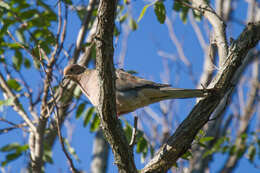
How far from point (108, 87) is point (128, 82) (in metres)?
1.22

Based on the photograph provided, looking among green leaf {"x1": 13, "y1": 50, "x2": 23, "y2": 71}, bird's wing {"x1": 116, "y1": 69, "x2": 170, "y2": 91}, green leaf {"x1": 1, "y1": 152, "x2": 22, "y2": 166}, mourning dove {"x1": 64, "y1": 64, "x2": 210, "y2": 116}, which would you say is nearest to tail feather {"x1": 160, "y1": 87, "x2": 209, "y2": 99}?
mourning dove {"x1": 64, "y1": 64, "x2": 210, "y2": 116}

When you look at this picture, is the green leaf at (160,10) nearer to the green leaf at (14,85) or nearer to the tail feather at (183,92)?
the tail feather at (183,92)

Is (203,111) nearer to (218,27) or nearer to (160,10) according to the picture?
(218,27)

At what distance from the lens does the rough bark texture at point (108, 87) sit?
9.03 ft

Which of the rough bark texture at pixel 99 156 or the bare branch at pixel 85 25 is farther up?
the bare branch at pixel 85 25

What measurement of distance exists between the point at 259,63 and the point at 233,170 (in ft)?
11.7

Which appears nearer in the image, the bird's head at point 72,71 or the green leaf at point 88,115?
the bird's head at point 72,71

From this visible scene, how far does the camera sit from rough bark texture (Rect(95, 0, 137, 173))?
2.75 meters

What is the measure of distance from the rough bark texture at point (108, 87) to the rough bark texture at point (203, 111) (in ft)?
1.07

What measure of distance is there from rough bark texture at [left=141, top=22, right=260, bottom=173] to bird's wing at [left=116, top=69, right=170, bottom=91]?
70cm

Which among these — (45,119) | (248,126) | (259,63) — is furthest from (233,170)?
(45,119)

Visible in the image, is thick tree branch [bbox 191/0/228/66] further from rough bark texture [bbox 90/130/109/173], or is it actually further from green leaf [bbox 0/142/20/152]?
rough bark texture [bbox 90/130/109/173]

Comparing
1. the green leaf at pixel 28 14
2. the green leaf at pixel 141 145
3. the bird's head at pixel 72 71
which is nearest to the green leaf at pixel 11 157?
the bird's head at pixel 72 71

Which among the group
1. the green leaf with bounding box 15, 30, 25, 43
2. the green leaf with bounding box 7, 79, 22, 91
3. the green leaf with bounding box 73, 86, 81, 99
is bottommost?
the green leaf with bounding box 73, 86, 81, 99
